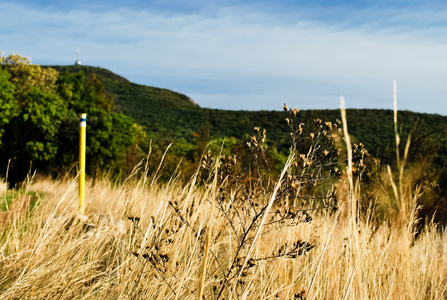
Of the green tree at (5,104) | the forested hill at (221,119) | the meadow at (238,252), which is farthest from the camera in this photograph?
the forested hill at (221,119)

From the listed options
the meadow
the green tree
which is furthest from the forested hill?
the meadow

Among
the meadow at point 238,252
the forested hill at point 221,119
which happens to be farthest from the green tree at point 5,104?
the forested hill at point 221,119

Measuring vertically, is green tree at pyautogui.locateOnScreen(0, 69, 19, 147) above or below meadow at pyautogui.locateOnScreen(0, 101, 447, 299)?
above

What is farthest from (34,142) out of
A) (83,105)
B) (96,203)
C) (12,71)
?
(96,203)

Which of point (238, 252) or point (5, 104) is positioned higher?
point (5, 104)

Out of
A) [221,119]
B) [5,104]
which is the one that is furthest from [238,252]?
[221,119]

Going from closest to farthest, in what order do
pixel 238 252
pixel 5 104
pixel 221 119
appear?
pixel 238 252 < pixel 5 104 < pixel 221 119

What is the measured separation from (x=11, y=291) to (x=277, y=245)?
1835 millimetres

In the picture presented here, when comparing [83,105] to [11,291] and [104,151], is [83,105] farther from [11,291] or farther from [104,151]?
[11,291]

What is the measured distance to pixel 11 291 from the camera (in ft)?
6.36

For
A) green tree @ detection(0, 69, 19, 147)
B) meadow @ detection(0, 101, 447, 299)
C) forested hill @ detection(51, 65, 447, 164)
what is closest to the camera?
meadow @ detection(0, 101, 447, 299)

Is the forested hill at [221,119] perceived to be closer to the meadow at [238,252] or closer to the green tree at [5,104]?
the green tree at [5,104]

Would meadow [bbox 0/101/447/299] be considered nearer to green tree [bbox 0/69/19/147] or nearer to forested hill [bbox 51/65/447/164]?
green tree [bbox 0/69/19/147]

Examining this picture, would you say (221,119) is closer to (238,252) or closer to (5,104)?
(5,104)
